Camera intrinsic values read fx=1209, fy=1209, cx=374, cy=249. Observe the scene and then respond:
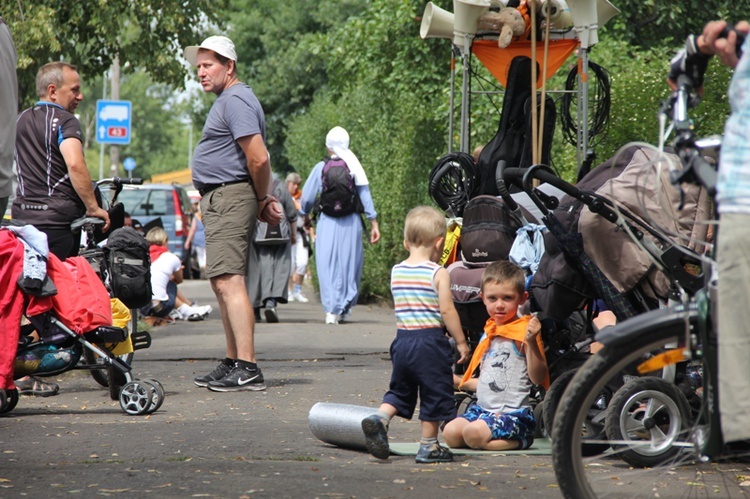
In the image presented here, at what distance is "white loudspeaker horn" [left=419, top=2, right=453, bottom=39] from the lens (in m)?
9.83

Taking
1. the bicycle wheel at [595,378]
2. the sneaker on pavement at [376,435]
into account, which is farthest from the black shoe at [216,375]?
the bicycle wheel at [595,378]

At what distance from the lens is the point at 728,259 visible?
3.61m

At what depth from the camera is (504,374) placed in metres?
5.83

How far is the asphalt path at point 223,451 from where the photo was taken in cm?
476

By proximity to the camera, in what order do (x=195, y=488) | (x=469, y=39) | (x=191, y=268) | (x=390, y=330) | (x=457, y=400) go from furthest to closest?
(x=191, y=268)
(x=390, y=330)
(x=469, y=39)
(x=457, y=400)
(x=195, y=488)

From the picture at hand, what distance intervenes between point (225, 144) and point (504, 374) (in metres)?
3.10

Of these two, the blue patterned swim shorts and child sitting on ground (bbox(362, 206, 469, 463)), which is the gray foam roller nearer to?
child sitting on ground (bbox(362, 206, 469, 463))

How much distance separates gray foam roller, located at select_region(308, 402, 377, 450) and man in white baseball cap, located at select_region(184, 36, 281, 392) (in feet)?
7.27

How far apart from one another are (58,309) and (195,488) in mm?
2584

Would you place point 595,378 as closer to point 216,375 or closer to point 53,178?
point 216,375

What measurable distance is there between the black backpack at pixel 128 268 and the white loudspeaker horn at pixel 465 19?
10.7 feet

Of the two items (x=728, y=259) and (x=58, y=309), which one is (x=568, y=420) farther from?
(x=58, y=309)

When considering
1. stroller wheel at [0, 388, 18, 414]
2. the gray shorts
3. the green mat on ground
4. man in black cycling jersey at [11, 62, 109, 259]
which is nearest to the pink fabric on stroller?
stroller wheel at [0, 388, 18, 414]

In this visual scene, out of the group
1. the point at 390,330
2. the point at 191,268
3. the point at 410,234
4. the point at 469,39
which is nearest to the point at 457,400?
the point at 410,234
